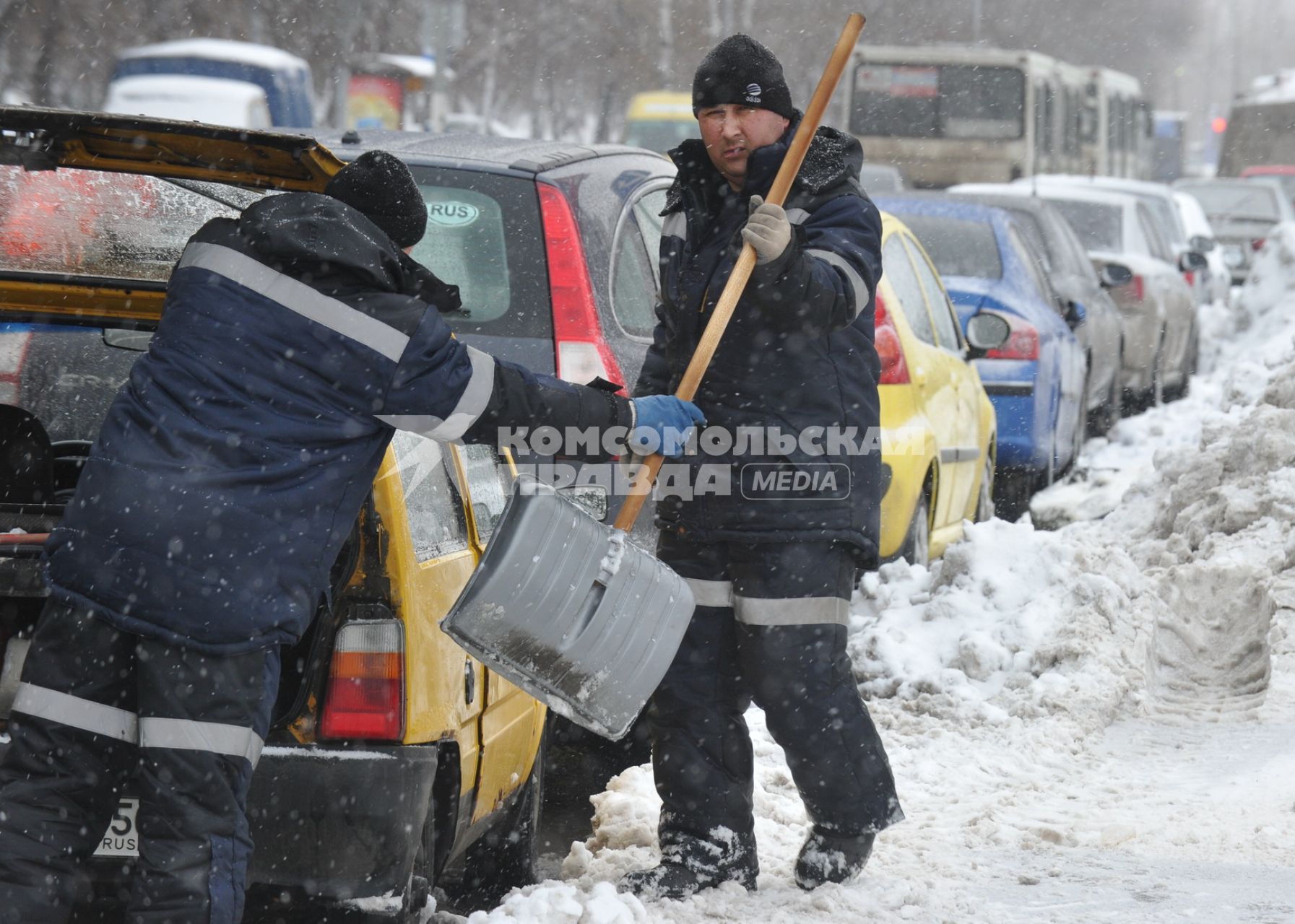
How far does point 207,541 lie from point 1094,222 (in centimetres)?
1342

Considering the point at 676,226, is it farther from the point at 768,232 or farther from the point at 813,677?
the point at 813,677

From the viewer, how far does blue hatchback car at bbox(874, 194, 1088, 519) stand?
932cm

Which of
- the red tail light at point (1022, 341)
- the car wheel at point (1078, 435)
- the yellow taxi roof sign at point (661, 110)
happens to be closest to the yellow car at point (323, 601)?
the red tail light at point (1022, 341)

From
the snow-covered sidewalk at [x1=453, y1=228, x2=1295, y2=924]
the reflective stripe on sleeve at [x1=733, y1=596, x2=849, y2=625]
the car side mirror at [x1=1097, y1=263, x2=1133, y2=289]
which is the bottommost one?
the snow-covered sidewalk at [x1=453, y1=228, x2=1295, y2=924]

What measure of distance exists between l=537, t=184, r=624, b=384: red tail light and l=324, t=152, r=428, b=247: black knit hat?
1618 mm

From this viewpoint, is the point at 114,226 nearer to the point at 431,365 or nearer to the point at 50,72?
the point at 431,365

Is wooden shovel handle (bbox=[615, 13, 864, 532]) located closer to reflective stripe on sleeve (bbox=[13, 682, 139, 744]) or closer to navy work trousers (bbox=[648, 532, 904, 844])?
navy work trousers (bbox=[648, 532, 904, 844])

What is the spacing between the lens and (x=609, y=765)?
499cm

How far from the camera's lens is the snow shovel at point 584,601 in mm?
3252

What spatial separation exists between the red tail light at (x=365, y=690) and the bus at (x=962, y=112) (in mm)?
20644

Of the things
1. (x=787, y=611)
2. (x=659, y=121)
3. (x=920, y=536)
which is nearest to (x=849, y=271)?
(x=787, y=611)

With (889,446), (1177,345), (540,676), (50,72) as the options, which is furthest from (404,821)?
(50,72)

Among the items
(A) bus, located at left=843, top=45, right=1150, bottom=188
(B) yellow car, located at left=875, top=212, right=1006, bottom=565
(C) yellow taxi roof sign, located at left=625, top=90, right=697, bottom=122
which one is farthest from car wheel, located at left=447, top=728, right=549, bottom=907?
(C) yellow taxi roof sign, located at left=625, top=90, right=697, bottom=122

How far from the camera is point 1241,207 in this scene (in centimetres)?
2739
